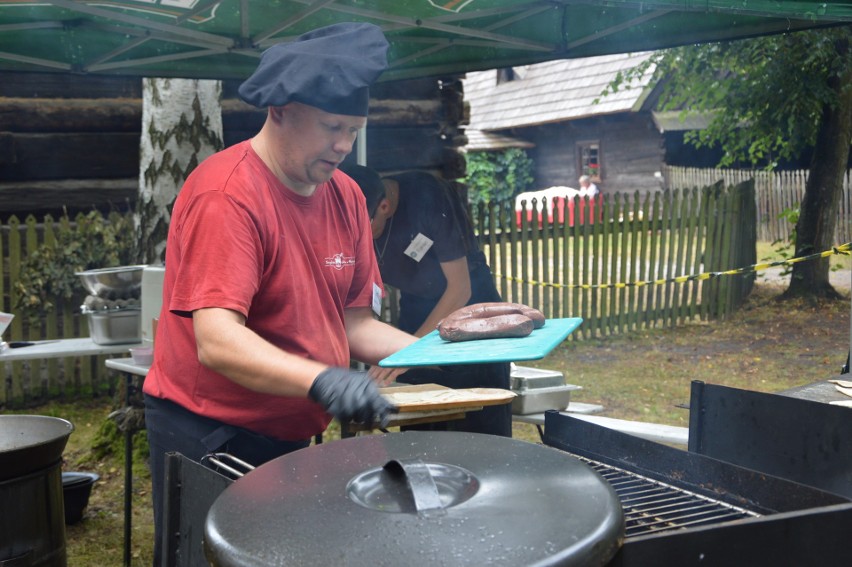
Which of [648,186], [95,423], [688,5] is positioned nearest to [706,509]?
[688,5]

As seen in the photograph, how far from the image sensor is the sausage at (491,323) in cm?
264

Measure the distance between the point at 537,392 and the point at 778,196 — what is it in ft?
52.0

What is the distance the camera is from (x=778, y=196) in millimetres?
18188

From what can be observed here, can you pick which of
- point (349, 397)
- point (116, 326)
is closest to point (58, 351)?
point (116, 326)

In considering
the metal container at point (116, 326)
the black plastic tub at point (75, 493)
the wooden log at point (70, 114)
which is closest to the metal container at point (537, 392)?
the metal container at point (116, 326)

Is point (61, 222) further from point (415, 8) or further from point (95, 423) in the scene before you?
point (415, 8)

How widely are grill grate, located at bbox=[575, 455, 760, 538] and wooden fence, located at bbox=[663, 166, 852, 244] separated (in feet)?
50.6

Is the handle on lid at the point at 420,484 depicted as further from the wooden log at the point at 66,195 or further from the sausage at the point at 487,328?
the wooden log at the point at 66,195

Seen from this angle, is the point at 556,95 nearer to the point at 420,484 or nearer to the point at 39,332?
the point at 39,332

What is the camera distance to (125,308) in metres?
4.96

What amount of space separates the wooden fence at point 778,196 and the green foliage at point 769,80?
478 cm

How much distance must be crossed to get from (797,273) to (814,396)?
914 cm

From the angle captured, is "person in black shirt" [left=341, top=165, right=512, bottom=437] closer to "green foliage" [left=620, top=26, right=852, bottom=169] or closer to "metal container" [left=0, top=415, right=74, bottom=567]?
"metal container" [left=0, top=415, right=74, bottom=567]

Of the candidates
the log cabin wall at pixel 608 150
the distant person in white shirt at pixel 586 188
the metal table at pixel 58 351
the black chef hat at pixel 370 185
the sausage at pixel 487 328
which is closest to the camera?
the sausage at pixel 487 328
